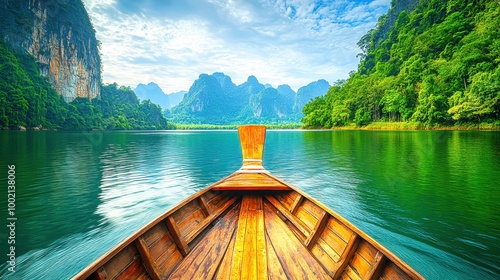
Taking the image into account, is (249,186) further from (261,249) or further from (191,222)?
(261,249)

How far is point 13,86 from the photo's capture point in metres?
59.3

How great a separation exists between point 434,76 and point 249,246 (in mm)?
57092

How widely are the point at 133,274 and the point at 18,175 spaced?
1307 centimetres

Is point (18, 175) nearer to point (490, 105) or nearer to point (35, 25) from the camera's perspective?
point (490, 105)

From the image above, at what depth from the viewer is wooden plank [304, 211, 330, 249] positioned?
126 inches

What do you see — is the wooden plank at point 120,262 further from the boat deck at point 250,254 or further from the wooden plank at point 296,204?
the wooden plank at point 296,204

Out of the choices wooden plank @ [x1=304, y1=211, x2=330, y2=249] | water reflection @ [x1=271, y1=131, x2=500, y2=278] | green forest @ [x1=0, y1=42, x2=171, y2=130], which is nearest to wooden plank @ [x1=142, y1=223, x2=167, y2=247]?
wooden plank @ [x1=304, y1=211, x2=330, y2=249]

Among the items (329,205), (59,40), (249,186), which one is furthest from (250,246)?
(59,40)

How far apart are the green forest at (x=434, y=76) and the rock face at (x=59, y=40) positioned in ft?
320

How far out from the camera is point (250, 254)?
292 centimetres

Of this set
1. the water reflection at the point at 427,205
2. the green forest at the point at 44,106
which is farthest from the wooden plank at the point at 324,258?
the green forest at the point at 44,106

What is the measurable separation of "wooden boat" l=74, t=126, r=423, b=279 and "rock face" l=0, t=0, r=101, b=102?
10929 centimetres

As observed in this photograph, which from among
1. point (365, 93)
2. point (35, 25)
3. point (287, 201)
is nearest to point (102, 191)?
point (287, 201)

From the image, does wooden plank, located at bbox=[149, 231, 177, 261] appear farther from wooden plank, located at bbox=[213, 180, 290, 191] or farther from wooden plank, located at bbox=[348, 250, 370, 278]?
wooden plank, located at bbox=[348, 250, 370, 278]
